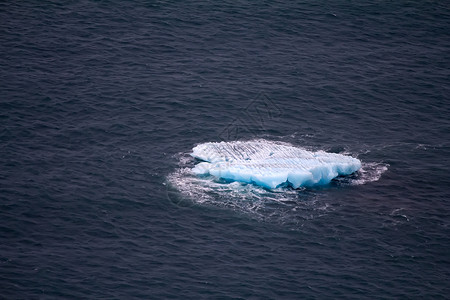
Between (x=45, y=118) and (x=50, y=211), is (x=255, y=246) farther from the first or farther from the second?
(x=45, y=118)

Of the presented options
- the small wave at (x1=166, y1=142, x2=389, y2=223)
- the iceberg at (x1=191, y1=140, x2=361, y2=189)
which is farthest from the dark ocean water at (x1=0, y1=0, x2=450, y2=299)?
the iceberg at (x1=191, y1=140, x2=361, y2=189)

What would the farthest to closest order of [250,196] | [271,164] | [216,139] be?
[216,139] → [271,164] → [250,196]

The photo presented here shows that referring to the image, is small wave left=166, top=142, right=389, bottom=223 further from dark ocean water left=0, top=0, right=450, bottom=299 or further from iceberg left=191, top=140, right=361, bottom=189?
iceberg left=191, top=140, right=361, bottom=189

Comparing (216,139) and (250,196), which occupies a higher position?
(216,139)

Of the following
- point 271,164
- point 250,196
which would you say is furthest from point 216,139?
point 250,196

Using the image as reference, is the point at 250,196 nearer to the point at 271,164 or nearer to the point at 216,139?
the point at 271,164
